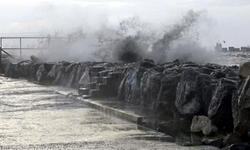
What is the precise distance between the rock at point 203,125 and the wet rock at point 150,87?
9.78 feet

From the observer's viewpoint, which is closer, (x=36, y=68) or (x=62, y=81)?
(x=62, y=81)

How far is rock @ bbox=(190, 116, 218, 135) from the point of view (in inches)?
453

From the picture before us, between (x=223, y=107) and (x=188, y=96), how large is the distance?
1.71m

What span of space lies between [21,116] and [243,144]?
25.9ft

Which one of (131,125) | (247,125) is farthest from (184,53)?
(247,125)

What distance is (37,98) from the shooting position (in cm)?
2136

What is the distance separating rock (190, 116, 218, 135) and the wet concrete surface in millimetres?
898

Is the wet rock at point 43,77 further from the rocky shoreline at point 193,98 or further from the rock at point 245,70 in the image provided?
the rock at point 245,70

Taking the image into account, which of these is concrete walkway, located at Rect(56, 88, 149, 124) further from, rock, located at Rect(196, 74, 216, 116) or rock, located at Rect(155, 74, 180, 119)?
rock, located at Rect(196, 74, 216, 116)

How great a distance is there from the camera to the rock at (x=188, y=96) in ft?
42.2

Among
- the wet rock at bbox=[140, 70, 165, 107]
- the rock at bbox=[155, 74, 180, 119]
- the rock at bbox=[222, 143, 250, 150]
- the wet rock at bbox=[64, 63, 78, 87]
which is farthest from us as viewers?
the wet rock at bbox=[64, 63, 78, 87]

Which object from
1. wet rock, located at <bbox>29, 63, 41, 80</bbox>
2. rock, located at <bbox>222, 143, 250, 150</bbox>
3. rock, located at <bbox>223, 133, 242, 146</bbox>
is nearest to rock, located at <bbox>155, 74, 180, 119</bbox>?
rock, located at <bbox>223, 133, 242, 146</bbox>

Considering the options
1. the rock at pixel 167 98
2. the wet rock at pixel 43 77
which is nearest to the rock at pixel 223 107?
the rock at pixel 167 98

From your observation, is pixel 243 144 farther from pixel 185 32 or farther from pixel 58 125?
pixel 185 32
